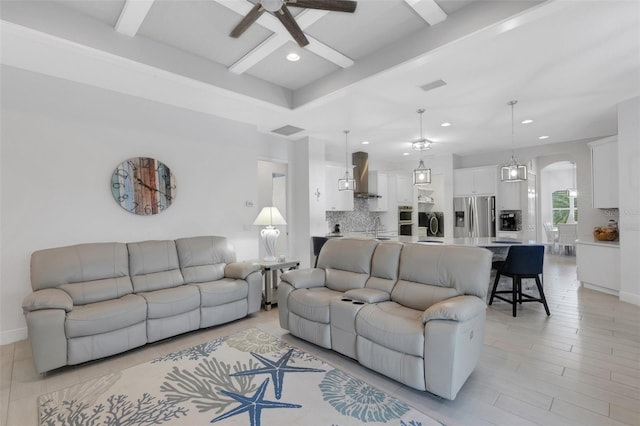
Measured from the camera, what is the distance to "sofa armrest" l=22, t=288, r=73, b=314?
251cm

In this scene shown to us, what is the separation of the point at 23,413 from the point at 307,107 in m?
4.11

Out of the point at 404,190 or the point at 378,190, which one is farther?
the point at 404,190

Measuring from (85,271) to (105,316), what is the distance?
703mm

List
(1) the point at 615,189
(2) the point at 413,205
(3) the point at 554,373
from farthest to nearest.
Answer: (2) the point at 413,205
(1) the point at 615,189
(3) the point at 554,373

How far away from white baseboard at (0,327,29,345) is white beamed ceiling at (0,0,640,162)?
2.83 m

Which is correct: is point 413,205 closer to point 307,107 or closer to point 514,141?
point 514,141

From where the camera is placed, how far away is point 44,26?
258 cm

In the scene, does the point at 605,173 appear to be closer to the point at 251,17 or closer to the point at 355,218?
the point at 355,218

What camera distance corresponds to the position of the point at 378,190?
7816mm

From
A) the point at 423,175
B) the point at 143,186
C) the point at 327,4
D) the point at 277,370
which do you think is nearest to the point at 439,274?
the point at 277,370

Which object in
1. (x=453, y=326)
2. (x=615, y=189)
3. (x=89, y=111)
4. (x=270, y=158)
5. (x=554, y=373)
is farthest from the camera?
(x=270, y=158)

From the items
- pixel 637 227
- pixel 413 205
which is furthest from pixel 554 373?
pixel 413 205

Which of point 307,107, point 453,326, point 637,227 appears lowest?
point 453,326

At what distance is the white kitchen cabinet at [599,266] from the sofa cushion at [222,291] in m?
5.48
